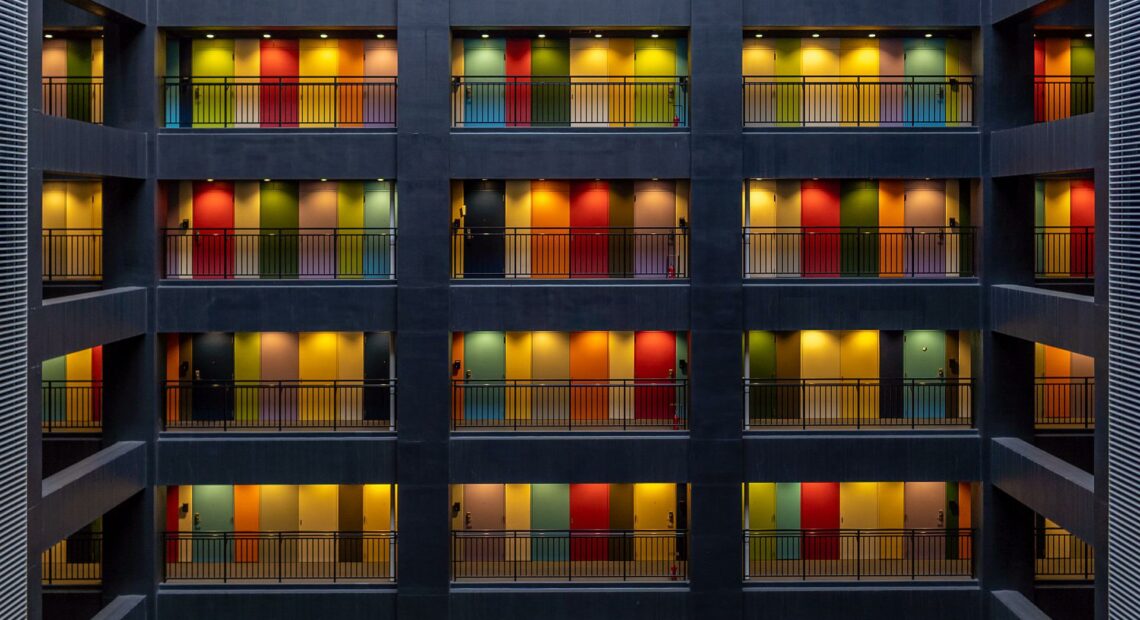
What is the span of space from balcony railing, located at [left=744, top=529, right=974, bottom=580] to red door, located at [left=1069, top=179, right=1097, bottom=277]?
6.92 meters

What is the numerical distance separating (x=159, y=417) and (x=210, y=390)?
144 cm

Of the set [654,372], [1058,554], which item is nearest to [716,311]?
[654,372]

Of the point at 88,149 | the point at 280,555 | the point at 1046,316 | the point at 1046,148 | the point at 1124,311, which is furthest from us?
the point at 280,555

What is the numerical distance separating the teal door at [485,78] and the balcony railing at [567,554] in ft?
32.3

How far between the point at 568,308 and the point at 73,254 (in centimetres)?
1180

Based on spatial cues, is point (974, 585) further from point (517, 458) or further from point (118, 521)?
point (118, 521)

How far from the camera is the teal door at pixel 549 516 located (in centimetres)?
2772

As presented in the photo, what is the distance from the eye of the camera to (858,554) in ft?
90.0

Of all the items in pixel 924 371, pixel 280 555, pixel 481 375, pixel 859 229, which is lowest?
pixel 280 555

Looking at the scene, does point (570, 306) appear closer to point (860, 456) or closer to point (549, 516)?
point (549, 516)

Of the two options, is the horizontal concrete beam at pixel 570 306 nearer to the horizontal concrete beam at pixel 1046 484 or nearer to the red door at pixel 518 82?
the red door at pixel 518 82

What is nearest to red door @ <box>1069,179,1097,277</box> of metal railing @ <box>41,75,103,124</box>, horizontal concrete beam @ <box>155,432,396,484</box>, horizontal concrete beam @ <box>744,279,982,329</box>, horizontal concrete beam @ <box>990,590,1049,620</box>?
horizontal concrete beam @ <box>744,279,982,329</box>

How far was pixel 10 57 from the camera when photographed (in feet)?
63.0

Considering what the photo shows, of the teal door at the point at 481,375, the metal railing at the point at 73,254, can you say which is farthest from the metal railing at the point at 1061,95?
the metal railing at the point at 73,254
